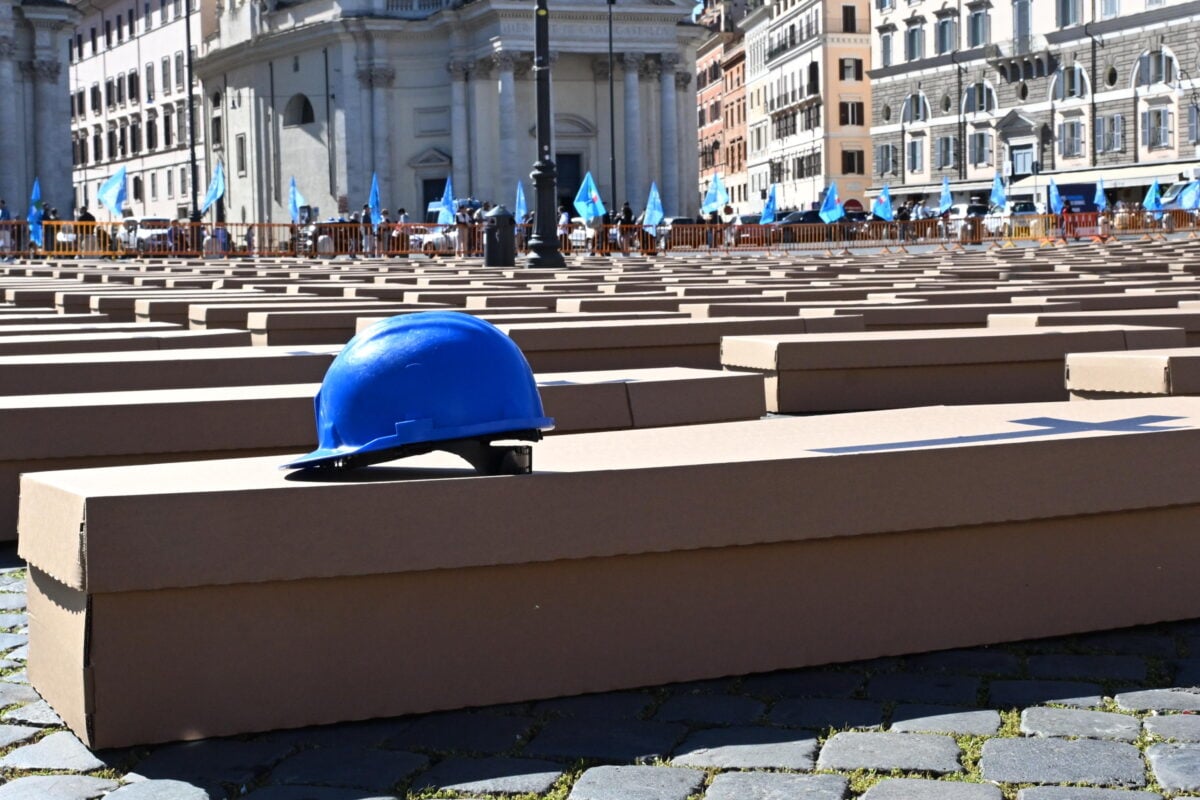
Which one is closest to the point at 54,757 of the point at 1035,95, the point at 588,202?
the point at 588,202

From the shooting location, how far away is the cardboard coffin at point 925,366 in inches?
363

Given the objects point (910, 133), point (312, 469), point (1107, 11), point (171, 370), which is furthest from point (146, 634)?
point (910, 133)

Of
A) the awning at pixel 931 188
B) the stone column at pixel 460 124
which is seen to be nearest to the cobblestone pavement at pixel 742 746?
the stone column at pixel 460 124

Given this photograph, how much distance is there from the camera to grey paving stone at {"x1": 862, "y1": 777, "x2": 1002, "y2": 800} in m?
3.25

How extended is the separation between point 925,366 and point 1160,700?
554cm

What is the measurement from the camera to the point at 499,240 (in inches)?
1120

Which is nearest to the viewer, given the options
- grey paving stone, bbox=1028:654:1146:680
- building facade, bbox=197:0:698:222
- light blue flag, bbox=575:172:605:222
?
grey paving stone, bbox=1028:654:1146:680

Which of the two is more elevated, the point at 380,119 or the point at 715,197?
the point at 380,119

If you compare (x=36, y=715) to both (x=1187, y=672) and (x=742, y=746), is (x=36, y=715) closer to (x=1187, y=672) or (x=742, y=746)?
(x=742, y=746)

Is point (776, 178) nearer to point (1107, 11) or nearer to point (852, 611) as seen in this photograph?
point (1107, 11)

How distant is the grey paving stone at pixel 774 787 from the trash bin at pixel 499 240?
82.2 ft

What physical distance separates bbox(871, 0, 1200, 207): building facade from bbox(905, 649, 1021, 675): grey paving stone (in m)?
55.1

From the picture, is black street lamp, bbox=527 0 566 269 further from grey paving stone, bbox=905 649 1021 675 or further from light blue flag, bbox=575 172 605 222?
grey paving stone, bbox=905 649 1021 675

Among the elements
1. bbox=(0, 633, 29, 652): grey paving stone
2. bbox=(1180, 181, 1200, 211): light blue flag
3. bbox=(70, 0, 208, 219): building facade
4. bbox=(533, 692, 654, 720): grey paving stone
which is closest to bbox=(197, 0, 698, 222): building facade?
bbox=(70, 0, 208, 219): building facade
